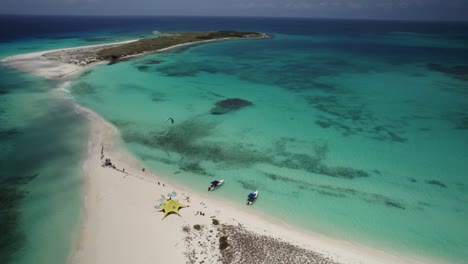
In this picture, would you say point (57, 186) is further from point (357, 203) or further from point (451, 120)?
point (451, 120)

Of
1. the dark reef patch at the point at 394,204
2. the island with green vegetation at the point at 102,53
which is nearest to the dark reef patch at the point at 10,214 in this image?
the dark reef patch at the point at 394,204

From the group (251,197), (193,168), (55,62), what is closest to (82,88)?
(55,62)

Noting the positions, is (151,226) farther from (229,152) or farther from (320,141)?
(320,141)

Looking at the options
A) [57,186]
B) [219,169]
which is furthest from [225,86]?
[57,186]

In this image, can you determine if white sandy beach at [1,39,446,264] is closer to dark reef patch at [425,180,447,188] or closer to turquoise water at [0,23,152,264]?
turquoise water at [0,23,152,264]

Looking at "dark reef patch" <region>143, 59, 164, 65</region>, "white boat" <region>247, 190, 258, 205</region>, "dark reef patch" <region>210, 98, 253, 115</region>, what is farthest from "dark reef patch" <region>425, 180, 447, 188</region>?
"dark reef patch" <region>143, 59, 164, 65</region>

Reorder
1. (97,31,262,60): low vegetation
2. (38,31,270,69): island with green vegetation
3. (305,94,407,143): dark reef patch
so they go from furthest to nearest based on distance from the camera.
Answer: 1. (97,31,262,60): low vegetation
2. (38,31,270,69): island with green vegetation
3. (305,94,407,143): dark reef patch

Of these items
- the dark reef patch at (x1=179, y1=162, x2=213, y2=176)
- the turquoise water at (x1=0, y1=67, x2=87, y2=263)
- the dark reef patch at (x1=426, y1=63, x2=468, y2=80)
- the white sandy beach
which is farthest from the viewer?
the dark reef patch at (x1=426, y1=63, x2=468, y2=80)
